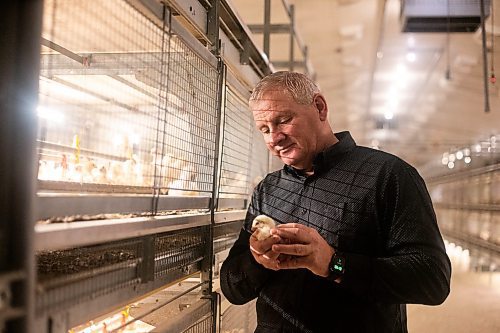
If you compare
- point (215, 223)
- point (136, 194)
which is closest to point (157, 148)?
point (136, 194)

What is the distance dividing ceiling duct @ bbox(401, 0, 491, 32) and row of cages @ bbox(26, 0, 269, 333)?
272cm

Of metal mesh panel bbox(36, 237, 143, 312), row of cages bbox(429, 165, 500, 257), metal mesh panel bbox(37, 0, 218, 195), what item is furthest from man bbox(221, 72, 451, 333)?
row of cages bbox(429, 165, 500, 257)

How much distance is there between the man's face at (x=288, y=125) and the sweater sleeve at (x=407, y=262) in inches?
12.9

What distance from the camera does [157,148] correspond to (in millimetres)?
1278

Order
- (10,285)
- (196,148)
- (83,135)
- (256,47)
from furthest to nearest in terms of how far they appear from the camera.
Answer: (256,47), (196,148), (83,135), (10,285)

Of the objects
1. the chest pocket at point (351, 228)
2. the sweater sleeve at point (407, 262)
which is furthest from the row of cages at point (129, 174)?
the sweater sleeve at point (407, 262)

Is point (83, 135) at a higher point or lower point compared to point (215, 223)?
higher

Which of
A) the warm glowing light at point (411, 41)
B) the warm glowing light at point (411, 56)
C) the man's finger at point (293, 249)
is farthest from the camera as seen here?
the warm glowing light at point (411, 56)

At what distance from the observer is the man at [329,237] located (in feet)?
4.42

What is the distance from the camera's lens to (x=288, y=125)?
1577mm

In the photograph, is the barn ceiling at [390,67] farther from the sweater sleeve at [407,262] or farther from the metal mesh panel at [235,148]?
the sweater sleeve at [407,262]

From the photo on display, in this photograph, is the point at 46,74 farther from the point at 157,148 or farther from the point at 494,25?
the point at 494,25

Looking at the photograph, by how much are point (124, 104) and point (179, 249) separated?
1.58 feet

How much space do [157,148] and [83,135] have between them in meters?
0.43
